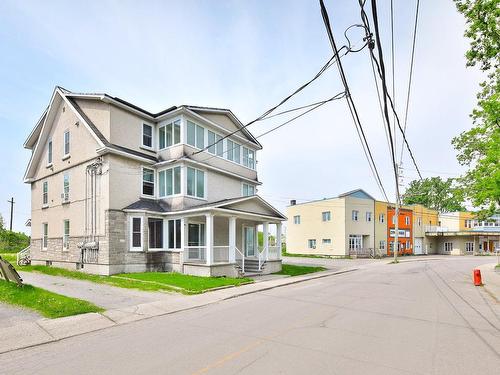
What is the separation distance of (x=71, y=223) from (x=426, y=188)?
83428 millimetres

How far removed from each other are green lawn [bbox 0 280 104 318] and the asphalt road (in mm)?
A: 2167

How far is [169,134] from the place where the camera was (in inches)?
809

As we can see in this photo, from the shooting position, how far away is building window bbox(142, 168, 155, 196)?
19.8 metres

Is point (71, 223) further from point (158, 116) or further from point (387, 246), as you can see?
point (387, 246)

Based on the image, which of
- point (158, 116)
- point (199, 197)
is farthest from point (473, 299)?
point (158, 116)

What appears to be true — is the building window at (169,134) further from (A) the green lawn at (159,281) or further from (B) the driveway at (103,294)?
(B) the driveway at (103,294)

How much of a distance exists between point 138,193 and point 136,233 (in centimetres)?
246

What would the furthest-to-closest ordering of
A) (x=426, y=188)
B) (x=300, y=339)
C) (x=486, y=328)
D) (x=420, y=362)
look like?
(x=426, y=188)
(x=486, y=328)
(x=300, y=339)
(x=420, y=362)

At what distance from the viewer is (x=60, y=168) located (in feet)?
70.7

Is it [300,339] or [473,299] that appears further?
[473,299]

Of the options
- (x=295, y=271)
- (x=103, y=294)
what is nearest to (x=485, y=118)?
(x=295, y=271)

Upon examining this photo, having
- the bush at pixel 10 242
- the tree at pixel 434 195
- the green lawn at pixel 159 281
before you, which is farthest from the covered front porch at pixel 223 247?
the tree at pixel 434 195

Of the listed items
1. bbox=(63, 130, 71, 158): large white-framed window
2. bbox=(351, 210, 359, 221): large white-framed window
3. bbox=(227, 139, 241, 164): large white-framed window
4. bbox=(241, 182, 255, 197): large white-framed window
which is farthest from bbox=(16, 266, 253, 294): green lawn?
bbox=(351, 210, 359, 221): large white-framed window

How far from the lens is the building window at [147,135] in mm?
20348
